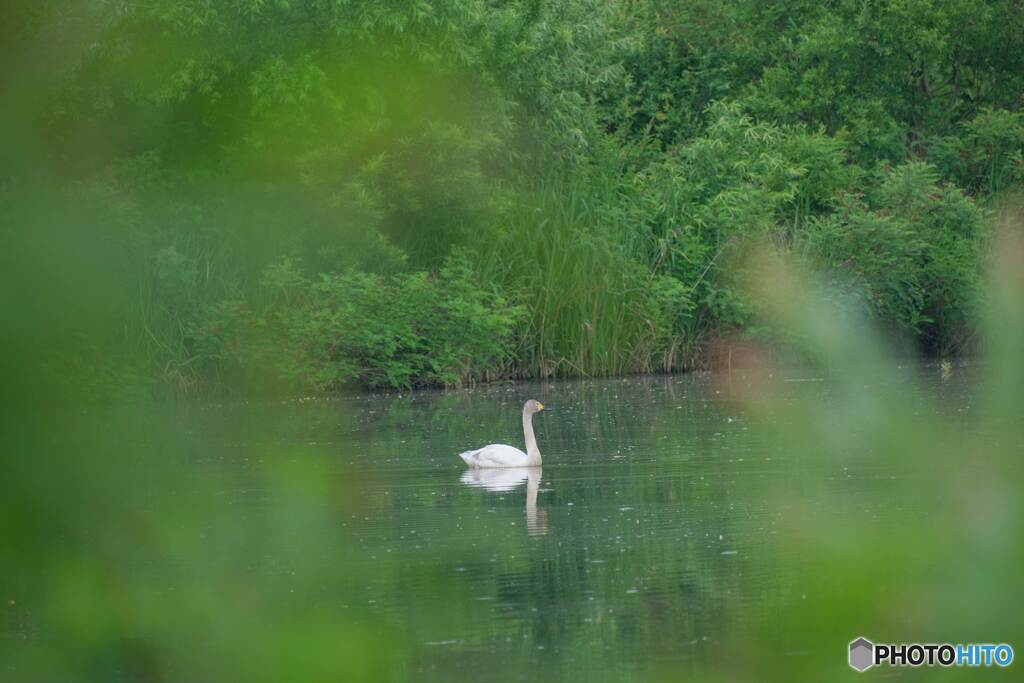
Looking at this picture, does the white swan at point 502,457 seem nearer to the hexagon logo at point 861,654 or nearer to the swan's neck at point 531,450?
the swan's neck at point 531,450

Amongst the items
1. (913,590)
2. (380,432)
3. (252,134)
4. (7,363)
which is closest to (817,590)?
(913,590)

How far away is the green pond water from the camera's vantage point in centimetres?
235

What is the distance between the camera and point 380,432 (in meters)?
17.5

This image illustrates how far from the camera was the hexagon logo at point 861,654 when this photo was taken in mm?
2398

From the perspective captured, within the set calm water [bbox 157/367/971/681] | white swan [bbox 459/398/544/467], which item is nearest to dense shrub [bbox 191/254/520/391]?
calm water [bbox 157/367/971/681]

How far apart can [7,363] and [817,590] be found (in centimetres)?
112

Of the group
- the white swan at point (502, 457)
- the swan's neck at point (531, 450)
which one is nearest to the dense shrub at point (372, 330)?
the swan's neck at point (531, 450)

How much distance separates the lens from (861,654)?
258cm

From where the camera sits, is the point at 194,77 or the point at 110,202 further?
the point at 194,77

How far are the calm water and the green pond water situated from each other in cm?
2

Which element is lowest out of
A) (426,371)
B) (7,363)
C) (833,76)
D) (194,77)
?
(426,371)

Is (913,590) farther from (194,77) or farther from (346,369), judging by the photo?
(346,369)

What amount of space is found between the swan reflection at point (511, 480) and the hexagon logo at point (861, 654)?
8752 millimetres

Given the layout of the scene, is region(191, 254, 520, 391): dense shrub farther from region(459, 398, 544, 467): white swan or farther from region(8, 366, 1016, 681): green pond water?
region(459, 398, 544, 467): white swan
